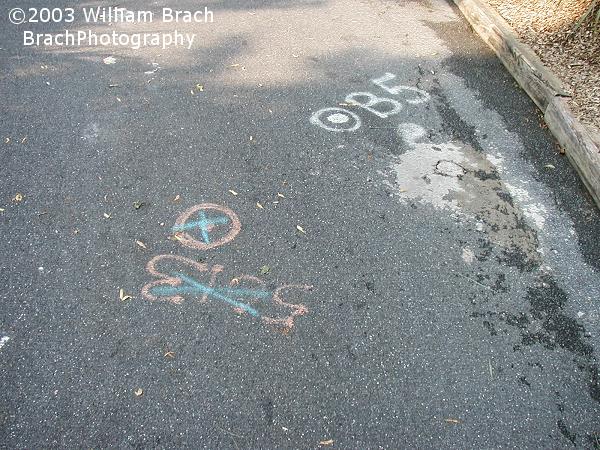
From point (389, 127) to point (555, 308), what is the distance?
6.28 feet

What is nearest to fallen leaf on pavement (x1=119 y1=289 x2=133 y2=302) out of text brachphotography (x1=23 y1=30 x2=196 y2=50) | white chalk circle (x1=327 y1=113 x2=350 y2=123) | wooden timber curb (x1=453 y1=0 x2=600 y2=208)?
white chalk circle (x1=327 y1=113 x2=350 y2=123)

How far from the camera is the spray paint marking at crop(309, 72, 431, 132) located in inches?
154

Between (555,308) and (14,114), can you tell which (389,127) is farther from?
(14,114)

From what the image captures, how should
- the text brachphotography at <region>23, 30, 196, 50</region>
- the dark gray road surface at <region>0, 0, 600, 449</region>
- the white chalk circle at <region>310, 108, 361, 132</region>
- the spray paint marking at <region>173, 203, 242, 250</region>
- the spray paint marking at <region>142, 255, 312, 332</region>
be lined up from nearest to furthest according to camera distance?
the dark gray road surface at <region>0, 0, 600, 449</region> → the spray paint marking at <region>142, 255, 312, 332</region> → the spray paint marking at <region>173, 203, 242, 250</region> → the white chalk circle at <region>310, 108, 361, 132</region> → the text brachphotography at <region>23, 30, 196, 50</region>

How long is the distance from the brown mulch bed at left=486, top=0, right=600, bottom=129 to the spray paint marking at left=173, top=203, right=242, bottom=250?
110 inches

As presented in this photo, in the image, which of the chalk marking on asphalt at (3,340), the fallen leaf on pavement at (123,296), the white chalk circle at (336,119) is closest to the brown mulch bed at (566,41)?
the white chalk circle at (336,119)

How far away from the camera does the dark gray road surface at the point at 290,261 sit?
217 cm

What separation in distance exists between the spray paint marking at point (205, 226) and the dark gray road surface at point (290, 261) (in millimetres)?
19

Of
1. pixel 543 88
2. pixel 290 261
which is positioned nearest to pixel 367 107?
pixel 543 88

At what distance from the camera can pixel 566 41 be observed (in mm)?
4676

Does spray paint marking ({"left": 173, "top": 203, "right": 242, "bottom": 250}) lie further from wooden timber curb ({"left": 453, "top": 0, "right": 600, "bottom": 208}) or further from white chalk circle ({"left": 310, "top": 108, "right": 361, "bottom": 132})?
wooden timber curb ({"left": 453, "top": 0, "right": 600, "bottom": 208})

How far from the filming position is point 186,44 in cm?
505

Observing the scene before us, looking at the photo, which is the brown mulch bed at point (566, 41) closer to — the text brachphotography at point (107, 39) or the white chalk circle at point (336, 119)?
the white chalk circle at point (336, 119)

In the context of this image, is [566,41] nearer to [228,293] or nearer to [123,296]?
[228,293]
